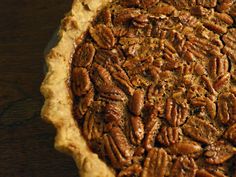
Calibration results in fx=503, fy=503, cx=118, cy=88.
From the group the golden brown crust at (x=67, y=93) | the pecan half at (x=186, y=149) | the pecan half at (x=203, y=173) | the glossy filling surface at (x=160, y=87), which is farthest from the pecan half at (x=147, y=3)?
the pecan half at (x=203, y=173)

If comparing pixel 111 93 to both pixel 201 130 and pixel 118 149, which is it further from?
pixel 201 130

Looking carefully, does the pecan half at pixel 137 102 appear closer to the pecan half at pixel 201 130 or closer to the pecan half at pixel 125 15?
the pecan half at pixel 201 130

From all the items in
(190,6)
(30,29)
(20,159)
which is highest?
(190,6)

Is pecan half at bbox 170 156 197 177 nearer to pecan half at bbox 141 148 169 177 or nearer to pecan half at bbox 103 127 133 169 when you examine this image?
pecan half at bbox 141 148 169 177

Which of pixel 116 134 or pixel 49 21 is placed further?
pixel 49 21

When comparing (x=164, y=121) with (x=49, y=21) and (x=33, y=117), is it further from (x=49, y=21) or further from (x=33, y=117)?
(x=49, y=21)

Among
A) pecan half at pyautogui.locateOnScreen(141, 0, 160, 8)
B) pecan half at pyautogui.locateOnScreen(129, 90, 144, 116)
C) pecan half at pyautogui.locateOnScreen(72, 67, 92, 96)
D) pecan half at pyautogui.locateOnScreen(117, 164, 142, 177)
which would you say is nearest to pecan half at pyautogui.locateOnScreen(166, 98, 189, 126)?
pecan half at pyautogui.locateOnScreen(129, 90, 144, 116)

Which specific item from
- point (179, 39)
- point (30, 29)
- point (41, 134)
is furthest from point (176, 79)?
point (30, 29)
